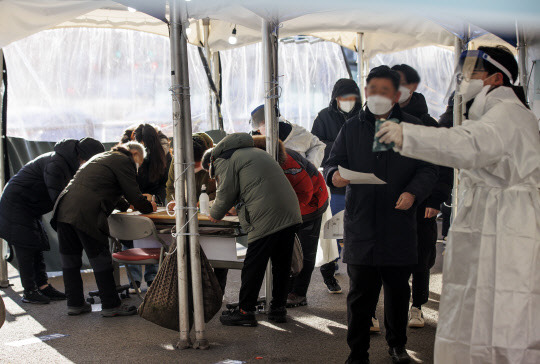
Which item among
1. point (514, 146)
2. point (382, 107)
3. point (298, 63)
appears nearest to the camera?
point (514, 146)

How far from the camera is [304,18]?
24.0ft

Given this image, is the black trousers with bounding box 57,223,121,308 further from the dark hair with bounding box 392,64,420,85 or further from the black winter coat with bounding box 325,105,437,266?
the dark hair with bounding box 392,64,420,85

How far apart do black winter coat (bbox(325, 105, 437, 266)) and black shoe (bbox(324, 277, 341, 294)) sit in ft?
7.63

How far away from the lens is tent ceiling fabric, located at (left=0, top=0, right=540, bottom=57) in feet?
8.30

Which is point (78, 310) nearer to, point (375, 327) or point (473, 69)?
point (375, 327)

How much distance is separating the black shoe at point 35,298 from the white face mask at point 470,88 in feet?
14.0

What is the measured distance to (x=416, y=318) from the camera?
4605mm

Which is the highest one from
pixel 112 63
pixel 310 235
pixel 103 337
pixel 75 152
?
pixel 112 63

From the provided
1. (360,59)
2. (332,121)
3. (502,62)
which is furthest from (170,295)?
(360,59)

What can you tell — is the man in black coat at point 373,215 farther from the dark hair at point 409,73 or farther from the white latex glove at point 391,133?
the white latex glove at point 391,133

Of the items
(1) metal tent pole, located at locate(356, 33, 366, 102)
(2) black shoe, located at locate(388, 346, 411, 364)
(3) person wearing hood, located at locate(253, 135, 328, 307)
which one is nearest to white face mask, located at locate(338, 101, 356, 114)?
(3) person wearing hood, located at locate(253, 135, 328, 307)

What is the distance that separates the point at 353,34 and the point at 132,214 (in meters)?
5.07

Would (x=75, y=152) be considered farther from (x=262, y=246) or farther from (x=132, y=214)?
(x=262, y=246)

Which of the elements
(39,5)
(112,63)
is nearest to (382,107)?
(39,5)
